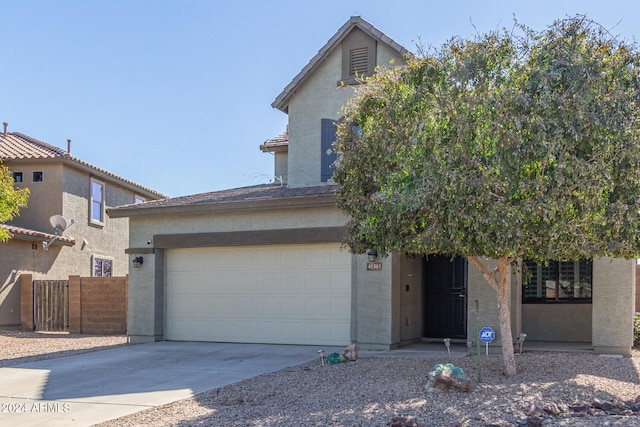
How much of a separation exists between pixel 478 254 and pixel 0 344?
→ 1251 cm

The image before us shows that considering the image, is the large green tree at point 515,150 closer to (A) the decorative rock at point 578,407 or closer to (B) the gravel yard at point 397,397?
(B) the gravel yard at point 397,397

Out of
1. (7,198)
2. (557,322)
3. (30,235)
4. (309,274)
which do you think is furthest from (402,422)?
(30,235)

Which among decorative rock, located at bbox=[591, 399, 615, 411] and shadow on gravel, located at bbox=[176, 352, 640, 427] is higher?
decorative rock, located at bbox=[591, 399, 615, 411]

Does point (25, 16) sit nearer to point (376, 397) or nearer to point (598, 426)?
point (376, 397)

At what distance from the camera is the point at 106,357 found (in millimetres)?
12555

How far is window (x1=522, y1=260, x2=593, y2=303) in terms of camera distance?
1382 cm

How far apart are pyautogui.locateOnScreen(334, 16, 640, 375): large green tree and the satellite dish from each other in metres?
14.7

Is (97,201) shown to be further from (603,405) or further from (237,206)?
(603,405)

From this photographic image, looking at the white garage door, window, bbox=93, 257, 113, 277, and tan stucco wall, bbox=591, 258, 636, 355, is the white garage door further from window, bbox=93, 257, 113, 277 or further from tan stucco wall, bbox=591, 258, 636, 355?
window, bbox=93, 257, 113, 277

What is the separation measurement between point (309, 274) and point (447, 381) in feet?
20.7

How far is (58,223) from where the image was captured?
66.8ft

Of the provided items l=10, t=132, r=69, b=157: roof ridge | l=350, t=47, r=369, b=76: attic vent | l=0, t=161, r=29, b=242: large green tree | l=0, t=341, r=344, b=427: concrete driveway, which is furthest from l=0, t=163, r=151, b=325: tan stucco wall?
l=350, t=47, r=369, b=76: attic vent

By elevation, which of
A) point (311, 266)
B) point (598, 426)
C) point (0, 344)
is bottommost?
point (0, 344)

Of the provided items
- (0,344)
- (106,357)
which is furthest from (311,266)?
(0,344)
